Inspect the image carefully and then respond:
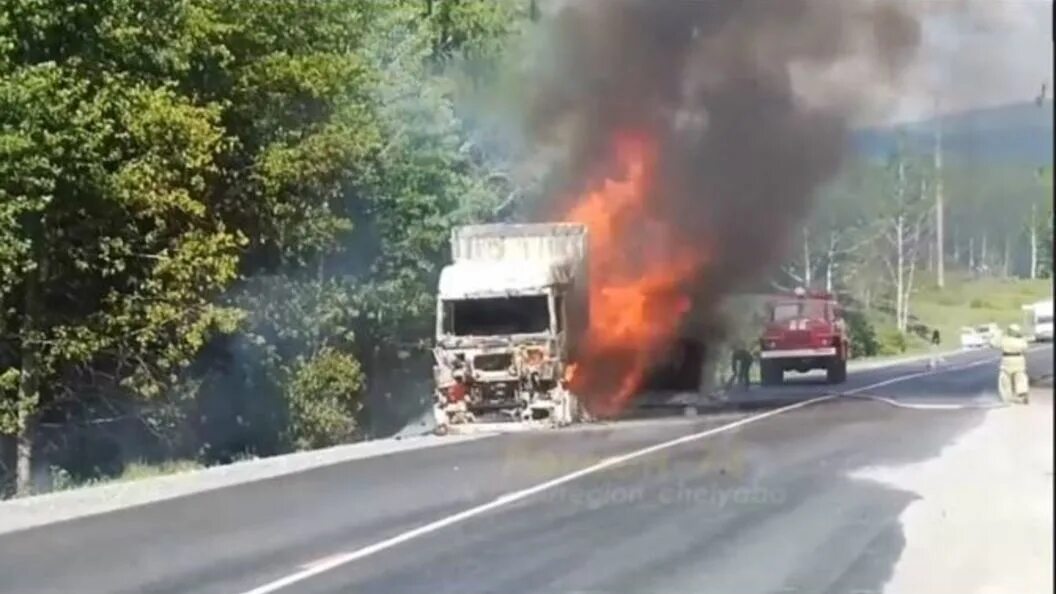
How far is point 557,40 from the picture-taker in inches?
792

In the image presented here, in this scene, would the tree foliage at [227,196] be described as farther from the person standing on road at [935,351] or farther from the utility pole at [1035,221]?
the utility pole at [1035,221]

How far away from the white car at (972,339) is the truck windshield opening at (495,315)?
1336 cm

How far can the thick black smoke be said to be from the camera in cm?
1204

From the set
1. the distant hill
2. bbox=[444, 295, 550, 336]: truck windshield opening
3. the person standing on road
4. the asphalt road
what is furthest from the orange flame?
the distant hill

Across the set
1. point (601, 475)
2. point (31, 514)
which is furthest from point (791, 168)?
point (31, 514)

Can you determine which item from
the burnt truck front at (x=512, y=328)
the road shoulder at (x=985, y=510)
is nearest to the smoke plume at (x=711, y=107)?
the burnt truck front at (x=512, y=328)

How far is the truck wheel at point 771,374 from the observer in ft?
57.5

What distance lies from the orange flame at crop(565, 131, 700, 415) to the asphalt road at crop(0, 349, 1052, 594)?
9.87 feet

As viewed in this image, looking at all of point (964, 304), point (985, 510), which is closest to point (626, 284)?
point (985, 510)

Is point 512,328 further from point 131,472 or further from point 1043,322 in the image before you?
point 1043,322

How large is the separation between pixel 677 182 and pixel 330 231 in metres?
5.82

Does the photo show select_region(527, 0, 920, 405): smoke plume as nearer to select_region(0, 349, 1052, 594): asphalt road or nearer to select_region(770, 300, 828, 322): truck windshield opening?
select_region(770, 300, 828, 322): truck windshield opening

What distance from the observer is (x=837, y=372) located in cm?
1477

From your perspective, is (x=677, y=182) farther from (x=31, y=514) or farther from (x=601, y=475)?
(x=31, y=514)
